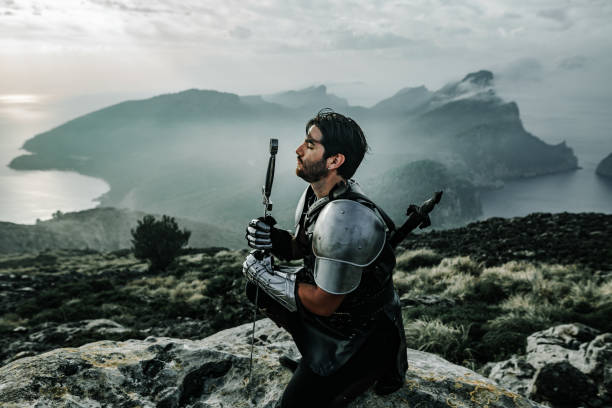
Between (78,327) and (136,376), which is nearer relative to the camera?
(136,376)

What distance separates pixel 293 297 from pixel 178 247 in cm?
2106

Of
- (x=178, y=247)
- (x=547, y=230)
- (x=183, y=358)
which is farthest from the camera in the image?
(x=178, y=247)

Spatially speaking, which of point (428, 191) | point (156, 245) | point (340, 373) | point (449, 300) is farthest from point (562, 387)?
point (428, 191)

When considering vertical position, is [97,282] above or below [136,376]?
below

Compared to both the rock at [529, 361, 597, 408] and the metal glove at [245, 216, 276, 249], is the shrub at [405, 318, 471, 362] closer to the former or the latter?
the rock at [529, 361, 597, 408]

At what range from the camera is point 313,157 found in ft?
8.66

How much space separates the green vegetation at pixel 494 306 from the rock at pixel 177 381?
234 cm

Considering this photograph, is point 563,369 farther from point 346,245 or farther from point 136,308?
point 136,308

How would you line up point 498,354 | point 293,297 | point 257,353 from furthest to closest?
1. point 498,354
2. point 257,353
3. point 293,297

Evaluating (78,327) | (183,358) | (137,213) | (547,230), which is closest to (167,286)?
(78,327)

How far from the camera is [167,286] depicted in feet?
47.8

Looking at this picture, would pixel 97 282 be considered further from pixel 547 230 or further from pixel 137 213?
pixel 137 213

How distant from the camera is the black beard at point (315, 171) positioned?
263 cm

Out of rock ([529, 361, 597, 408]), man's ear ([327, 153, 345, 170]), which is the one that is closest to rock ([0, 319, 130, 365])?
man's ear ([327, 153, 345, 170])
